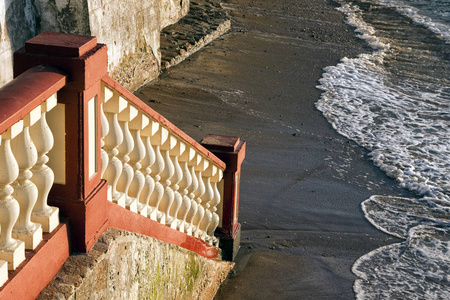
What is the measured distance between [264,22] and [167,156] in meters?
12.4

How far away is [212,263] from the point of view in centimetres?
521

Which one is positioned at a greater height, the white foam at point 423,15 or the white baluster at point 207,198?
the white baluster at point 207,198

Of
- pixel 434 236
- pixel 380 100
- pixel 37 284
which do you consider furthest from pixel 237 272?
pixel 380 100

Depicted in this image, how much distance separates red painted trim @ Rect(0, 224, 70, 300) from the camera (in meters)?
2.62

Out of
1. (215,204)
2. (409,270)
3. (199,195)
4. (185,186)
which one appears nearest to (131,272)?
(185,186)

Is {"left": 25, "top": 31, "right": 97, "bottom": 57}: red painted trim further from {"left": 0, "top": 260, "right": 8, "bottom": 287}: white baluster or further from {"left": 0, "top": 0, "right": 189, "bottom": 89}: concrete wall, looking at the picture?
{"left": 0, "top": 0, "right": 189, "bottom": 89}: concrete wall

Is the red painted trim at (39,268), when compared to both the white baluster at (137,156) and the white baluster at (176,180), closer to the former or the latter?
the white baluster at (137,156)

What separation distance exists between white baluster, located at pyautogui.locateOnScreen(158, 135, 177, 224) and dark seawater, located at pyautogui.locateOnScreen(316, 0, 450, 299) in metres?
2.11

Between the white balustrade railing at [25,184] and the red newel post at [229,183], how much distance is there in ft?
8.38

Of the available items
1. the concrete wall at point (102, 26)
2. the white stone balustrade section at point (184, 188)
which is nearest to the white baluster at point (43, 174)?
the white stone balustrade section at point (184, 188)

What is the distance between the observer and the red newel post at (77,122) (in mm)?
2873

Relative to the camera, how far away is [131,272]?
3609 mm

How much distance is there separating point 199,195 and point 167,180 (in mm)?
715

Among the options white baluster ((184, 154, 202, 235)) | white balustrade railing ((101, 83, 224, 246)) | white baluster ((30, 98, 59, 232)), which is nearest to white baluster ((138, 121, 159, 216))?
white balustrade railing ((101, 83, 224, 246))
